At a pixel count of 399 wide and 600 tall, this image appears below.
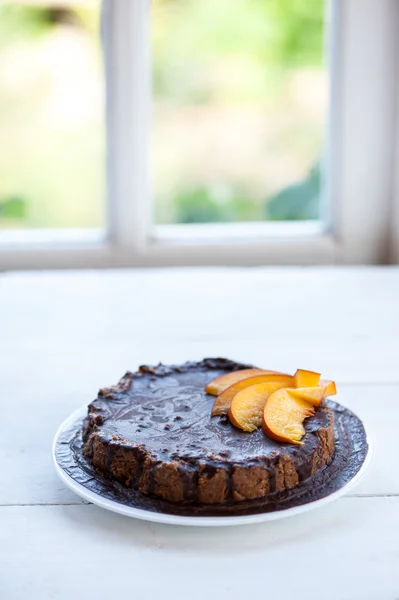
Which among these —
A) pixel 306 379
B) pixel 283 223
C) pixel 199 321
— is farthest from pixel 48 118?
pixel 306 379

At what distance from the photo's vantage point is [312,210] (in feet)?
9.89

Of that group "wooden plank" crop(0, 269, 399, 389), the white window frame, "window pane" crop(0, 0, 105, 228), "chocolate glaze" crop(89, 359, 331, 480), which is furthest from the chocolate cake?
"window pane" crop(0, 0, 105, 228)

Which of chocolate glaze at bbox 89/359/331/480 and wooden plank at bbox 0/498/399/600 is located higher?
chocolate glaze at bbox 89/359/331/480

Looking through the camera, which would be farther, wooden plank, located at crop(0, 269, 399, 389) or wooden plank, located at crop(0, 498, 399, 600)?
wooden plank, located at crop(0, 269, 399, 389)

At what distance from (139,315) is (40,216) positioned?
62.1 inches

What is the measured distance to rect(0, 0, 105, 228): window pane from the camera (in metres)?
2.82

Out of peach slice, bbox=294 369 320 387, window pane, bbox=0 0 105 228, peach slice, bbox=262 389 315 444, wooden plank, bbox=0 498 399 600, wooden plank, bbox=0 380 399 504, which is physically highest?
window pane, bbox=0 0 105 228

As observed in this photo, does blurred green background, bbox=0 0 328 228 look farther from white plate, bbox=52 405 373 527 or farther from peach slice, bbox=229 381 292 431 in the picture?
white plate, bbox=52 405 373 527

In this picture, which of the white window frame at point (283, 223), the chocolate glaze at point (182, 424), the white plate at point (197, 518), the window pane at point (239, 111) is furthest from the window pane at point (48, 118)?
the white plate at point (197, 518)

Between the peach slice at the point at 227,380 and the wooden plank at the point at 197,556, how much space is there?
0.66ft

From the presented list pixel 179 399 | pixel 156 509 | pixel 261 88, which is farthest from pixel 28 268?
pixel 156 509

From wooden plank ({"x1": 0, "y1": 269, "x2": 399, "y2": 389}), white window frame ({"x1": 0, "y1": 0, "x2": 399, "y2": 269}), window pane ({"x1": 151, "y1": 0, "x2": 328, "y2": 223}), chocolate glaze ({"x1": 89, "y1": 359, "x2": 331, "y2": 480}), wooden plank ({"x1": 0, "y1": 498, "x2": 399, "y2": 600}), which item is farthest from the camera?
window pane ({"x1": 151, "y1": 0, "x2": 328, "y2": 223})

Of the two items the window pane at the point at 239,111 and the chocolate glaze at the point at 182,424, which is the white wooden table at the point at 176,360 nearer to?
the chocolate glaze at the point at 182,424

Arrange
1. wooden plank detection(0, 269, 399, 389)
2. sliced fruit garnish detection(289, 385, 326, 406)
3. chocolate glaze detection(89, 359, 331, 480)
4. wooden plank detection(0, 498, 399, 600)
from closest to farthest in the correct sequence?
wooden plank detection(0, 498, 399, 600), chocolate glaze detection(89, 359, 331, 480), sliced fruit garnish detection(289, 385, 326, 406), wooden plank detection(0, 269, 399, 389)
